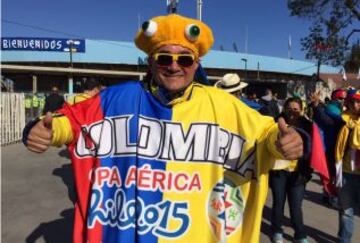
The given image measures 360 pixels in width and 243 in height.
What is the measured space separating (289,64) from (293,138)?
61864 mm

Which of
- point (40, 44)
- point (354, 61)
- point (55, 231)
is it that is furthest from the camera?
point (40, 44)

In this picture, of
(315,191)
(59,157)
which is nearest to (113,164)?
(315,191)

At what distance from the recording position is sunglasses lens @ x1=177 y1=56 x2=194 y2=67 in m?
2.71

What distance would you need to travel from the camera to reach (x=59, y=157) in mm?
13656

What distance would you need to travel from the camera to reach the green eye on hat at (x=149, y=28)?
9.00ft

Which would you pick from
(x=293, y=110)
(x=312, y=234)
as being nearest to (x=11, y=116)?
(x=312, y=234)

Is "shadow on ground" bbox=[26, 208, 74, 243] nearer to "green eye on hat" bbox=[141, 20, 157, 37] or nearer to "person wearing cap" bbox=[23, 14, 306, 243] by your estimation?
"person wearing cap" bbox=[23, 14, 306, 243]

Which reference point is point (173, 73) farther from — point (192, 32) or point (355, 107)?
point (355, 107)

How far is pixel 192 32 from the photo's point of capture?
2.73 meters

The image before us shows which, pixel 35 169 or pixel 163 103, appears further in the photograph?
pixel 35 169

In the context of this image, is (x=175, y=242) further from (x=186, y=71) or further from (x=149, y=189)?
(x=186, y=71)

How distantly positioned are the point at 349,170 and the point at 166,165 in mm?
3563

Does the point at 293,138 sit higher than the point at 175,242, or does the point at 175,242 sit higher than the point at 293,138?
the point at 293,138

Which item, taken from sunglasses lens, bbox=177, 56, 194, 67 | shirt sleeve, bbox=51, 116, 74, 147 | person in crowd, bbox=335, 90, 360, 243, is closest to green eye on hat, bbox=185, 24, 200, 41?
sunglasses lens, bbox=177, 56, 194, 67
